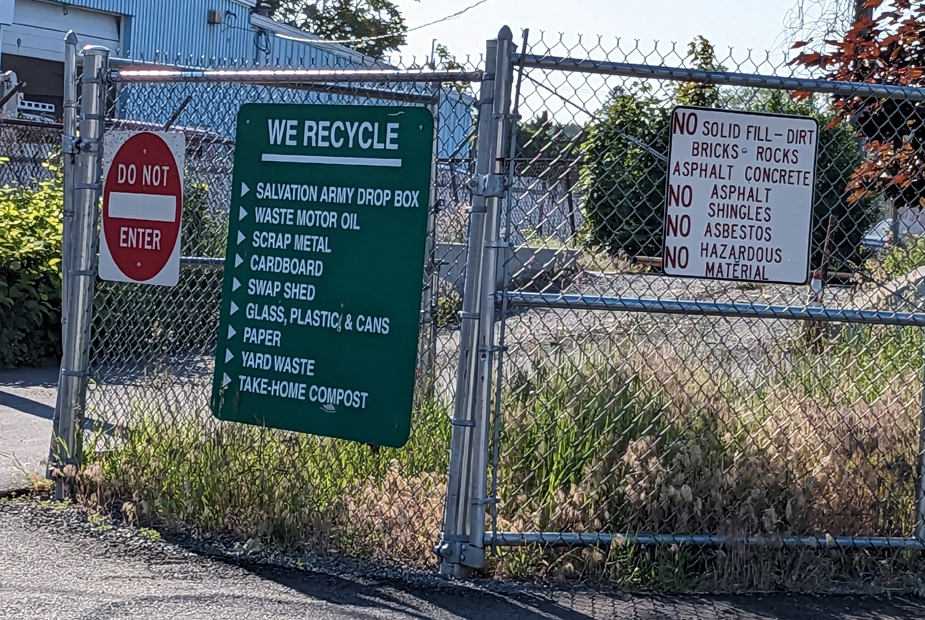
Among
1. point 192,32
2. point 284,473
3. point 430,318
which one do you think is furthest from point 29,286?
point 192,32

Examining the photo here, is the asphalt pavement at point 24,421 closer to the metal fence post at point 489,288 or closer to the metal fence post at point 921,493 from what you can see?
the metal fence post at point 489,288

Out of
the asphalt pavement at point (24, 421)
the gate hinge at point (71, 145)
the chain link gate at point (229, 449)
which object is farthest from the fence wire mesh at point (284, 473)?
the asphalt pavement at point (24, 421)

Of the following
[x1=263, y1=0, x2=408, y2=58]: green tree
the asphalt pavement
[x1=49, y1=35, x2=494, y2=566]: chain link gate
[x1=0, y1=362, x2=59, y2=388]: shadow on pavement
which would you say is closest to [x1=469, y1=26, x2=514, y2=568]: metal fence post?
[x1=49, y1=35, x2=494, y2=566]: chain link gate

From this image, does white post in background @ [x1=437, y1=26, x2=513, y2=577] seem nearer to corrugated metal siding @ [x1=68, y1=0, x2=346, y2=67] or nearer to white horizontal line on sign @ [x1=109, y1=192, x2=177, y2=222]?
white horizontal line on sign @ [x1=109, y1=192, x2=177, y2=222]

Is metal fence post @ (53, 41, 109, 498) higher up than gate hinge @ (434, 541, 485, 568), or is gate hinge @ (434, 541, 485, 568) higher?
metal fence post @ (53, 41, 109, 498)

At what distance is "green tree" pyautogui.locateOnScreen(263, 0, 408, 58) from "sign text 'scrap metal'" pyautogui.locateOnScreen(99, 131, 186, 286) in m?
54.2

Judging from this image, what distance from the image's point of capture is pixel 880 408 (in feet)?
17.8

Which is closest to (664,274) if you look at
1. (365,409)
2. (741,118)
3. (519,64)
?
(741,118)

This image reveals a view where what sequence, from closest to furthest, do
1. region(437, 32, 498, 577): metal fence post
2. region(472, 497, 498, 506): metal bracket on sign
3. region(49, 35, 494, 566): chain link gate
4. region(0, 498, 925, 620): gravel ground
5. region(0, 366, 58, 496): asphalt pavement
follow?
region(0, 498, 925, 620): gravel ground → region(437, 32, 498, 577): metal fence post → region(472, 497, 498, 506): metal bracket on sign → region(49, 35, 494, 566): chain link gate → region(0, 366, 58, 496): asphalt pavement

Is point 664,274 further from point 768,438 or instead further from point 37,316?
point 37,316

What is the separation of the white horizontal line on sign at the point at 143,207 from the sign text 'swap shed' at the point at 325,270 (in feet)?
1.35

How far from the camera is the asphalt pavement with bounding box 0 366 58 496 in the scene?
5879 millimetres

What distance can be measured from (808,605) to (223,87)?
3.64 m

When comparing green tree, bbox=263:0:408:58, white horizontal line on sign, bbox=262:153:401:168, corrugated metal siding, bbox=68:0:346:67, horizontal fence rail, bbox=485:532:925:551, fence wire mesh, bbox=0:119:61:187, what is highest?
green tree, bbox=263:0:408:58
